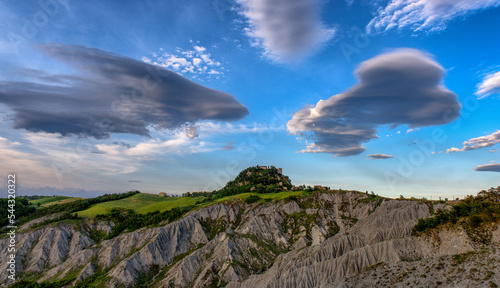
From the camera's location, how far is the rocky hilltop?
164 feet

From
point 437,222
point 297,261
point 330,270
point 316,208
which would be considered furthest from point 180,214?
point 437,222

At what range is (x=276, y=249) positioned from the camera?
86250 mm

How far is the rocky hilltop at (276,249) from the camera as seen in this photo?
49.9 m

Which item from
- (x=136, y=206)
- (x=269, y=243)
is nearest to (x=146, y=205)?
(x=136, y=206)

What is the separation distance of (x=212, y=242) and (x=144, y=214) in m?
45.1

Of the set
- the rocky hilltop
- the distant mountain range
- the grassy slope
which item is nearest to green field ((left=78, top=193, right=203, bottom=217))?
the grassy slope

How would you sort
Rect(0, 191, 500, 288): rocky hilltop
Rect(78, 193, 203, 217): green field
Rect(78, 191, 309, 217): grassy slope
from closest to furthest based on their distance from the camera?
Rect(0, 191, 500, 288): rocky hilltop → Rect(78, 191, 309, 217): grassy slope → Rect(78, 193, 203, 217): green field

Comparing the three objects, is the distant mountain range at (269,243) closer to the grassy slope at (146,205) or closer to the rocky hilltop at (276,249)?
the rocky hilltop at (276,249)

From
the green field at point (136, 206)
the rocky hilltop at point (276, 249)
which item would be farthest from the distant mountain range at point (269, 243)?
the green field at point (136, 206)

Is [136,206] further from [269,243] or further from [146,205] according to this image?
[269,243]

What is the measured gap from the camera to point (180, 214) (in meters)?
112

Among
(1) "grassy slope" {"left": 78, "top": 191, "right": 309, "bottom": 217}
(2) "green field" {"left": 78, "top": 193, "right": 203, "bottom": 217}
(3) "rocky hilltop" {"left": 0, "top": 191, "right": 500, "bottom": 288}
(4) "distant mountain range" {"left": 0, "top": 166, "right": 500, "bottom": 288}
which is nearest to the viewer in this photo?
(3) "rocky hilltop" {"left": 0, "top": 191, "right": 500, "bottom": 288}

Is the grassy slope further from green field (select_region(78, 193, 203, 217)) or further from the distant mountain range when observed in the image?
the distant mountain range

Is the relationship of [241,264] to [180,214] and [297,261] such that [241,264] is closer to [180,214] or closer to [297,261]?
[297,261]
